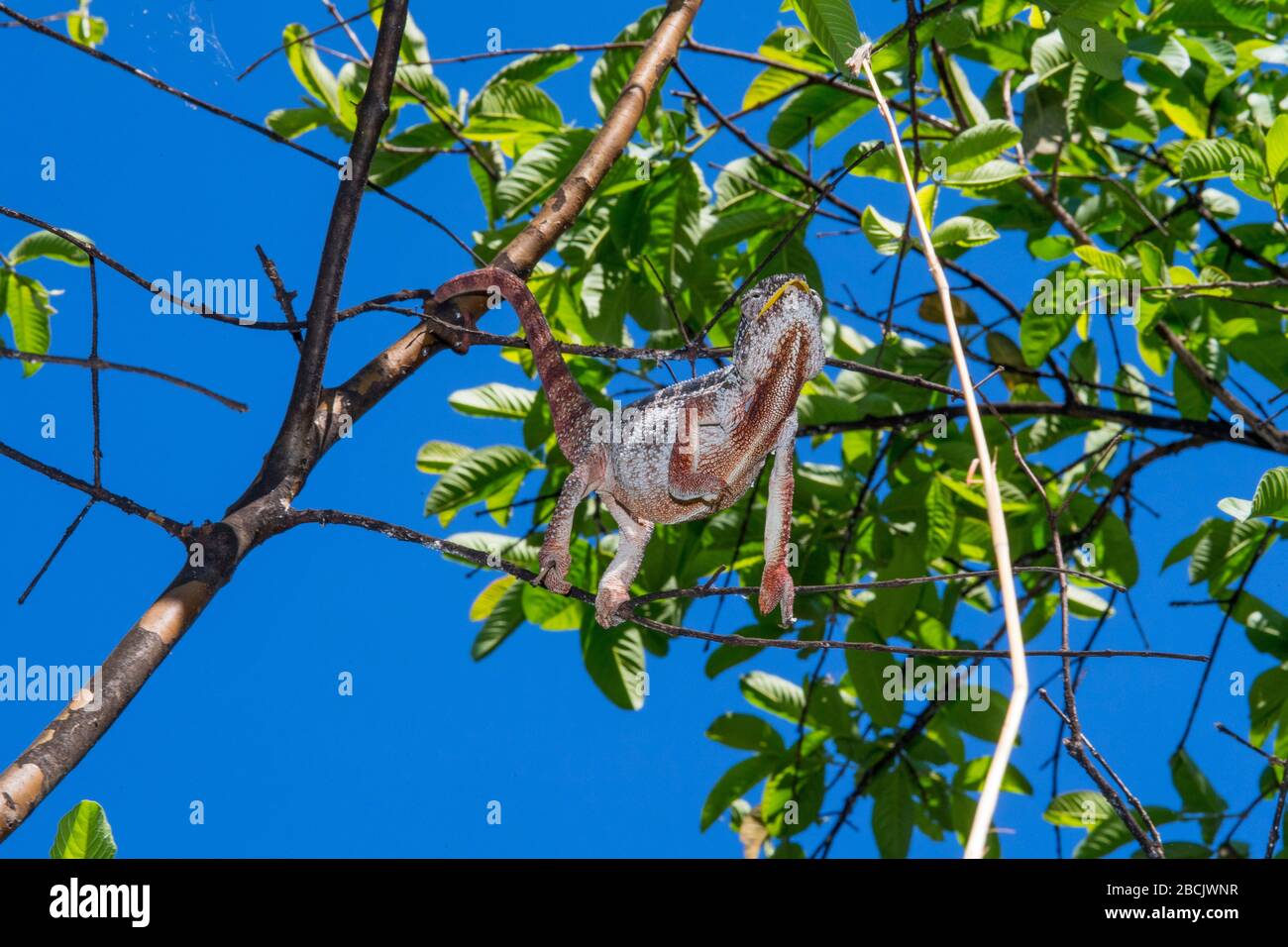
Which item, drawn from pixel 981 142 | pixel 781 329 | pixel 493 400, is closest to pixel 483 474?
pixel 493 400

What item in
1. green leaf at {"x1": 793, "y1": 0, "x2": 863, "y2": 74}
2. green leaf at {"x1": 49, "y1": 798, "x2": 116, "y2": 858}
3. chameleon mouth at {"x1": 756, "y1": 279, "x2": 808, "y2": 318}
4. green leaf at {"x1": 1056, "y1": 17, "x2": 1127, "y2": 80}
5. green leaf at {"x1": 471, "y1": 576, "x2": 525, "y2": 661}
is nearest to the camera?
chameleon mouth at {"x1": 756, "y1": 279, "x2": 808, "y2": 318}

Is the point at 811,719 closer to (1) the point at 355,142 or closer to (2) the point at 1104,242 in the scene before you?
(2) the point at 1104,242

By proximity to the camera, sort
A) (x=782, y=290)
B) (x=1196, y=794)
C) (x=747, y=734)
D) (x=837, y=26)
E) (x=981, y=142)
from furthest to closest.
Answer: (x=747, y=734) → (x=1196, y=794) → (x=981, y=142) → (x=837, y=26) → (x=782, y=290)

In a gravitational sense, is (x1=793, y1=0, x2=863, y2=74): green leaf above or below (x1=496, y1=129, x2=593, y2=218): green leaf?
below

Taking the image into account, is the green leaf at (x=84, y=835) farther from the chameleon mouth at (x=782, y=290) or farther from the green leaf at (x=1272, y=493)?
the green leaf at (x=1272, y=493)

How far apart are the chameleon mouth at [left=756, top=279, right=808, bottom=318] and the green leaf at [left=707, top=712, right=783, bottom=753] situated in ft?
8.54

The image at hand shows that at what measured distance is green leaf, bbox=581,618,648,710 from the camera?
3627 millimetres

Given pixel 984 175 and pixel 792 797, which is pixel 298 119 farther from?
pixel 792 797

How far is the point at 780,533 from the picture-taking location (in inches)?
75.8

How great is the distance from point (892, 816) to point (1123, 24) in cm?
232

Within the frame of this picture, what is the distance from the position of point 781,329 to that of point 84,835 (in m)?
1.39

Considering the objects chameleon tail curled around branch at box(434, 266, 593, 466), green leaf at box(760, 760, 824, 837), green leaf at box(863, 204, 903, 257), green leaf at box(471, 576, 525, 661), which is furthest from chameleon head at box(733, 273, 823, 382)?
green leaf at box(760, 760, 824, 837)

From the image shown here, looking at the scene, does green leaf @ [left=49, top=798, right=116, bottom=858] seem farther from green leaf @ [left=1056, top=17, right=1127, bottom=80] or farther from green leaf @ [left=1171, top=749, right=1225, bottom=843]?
green leaf @ [left=1171, top=749, right=1225, bottom=843]

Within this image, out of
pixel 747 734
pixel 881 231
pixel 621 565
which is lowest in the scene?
pixel 747 734
